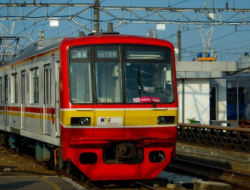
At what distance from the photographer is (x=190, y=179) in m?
13.6

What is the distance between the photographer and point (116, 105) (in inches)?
404

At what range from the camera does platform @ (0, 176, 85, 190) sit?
9.64 meters

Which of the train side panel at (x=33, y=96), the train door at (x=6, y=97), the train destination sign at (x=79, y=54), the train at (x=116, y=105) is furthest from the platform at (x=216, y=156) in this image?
→ the train destination sign at (x=79, y=54)

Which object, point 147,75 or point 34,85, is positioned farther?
point 34,85

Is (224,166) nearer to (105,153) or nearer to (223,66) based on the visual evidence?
(105,153)

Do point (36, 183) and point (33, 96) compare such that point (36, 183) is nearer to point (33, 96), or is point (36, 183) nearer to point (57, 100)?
point (57, 100)

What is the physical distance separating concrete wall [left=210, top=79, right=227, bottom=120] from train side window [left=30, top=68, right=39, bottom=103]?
15162 mm

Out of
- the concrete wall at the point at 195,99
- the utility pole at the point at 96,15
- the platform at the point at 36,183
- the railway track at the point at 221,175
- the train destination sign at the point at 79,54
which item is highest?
the utility pole at the point at 96,15

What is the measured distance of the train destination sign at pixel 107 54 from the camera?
10508 mm

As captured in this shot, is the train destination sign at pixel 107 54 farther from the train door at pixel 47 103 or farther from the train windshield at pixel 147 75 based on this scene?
the train door at pixel 47 103

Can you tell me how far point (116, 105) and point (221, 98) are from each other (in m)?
17.9

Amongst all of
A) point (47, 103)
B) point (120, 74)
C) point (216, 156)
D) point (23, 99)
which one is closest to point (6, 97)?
point (23, 99)

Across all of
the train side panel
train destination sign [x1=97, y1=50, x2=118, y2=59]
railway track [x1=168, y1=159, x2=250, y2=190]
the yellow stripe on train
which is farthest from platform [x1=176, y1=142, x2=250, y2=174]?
train destination sign [x1=97, y1=50, x2=118, y2=59]

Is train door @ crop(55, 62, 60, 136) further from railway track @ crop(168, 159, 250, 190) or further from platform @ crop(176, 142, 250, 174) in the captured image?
platform @ crop(176, 142, 250, 174)
